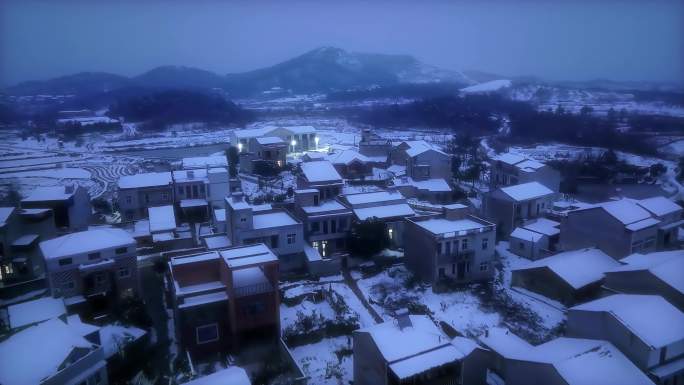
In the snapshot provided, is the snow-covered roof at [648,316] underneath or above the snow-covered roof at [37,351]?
underneath

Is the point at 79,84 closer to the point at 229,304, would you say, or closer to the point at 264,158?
the point at 264,158

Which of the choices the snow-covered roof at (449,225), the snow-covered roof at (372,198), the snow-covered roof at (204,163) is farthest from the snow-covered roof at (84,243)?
the snow-covered roof at (204,163)

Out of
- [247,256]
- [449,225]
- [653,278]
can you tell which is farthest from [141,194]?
[653,278]

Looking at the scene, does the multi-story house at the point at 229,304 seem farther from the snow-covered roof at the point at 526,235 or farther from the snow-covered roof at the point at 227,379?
the snow-covered roof at the point at 526,235

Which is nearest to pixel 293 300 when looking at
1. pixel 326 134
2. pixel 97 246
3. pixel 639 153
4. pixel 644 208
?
pixel 97 246

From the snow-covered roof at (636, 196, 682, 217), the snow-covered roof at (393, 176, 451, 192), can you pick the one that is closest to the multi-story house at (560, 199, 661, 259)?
the snow-covered roof at (636, 196, 682, 217)
